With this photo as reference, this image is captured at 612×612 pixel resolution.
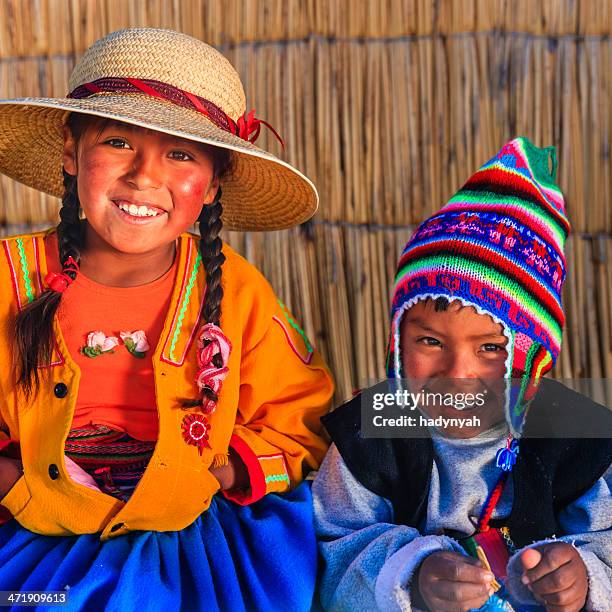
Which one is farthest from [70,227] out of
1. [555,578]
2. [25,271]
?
[555,578]

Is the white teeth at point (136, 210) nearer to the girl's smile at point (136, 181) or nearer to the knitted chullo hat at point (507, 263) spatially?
the girl's smile at point (136, 181)

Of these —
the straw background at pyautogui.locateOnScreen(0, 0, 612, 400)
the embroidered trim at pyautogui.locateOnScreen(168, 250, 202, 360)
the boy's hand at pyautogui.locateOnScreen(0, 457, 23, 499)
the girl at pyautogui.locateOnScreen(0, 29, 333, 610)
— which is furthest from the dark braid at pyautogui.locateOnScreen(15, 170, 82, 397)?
the straw background at pyautogui.locateOnScreen(0, 0, 612, 400)

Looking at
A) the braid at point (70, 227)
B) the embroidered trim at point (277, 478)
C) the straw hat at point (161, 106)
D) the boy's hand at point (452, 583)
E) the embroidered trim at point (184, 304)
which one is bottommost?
the boy's hand at point (452, 583)

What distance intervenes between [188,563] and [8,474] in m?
0.42

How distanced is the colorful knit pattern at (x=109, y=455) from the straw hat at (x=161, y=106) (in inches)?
24.9

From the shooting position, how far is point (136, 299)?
2.18m

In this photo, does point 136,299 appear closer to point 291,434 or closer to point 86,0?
point 291,434

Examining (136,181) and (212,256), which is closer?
(136,181)

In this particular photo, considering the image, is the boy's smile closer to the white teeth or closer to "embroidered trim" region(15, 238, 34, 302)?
the white teeth

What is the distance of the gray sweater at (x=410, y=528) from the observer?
6.15 feet

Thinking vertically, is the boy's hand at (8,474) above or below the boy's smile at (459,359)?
below

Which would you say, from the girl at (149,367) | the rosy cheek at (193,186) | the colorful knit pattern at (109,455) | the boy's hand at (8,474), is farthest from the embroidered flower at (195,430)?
the rosy cheek at (193,186)

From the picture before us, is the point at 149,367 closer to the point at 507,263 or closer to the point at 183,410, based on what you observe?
the point at 183,410

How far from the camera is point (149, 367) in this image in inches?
84.9
